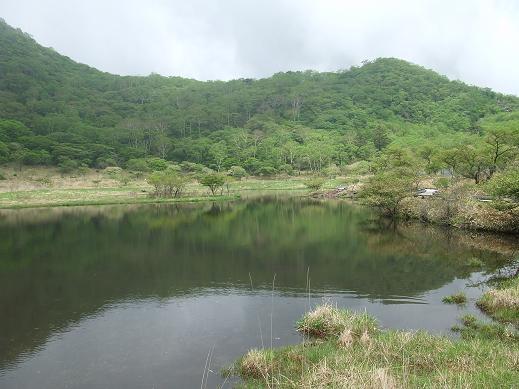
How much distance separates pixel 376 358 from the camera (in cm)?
1193

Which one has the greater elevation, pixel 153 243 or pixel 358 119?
pixel 358 119

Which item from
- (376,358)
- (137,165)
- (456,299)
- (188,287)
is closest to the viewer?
(376,358)

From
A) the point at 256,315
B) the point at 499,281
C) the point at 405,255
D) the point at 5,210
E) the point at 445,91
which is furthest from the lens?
the point at 445,91

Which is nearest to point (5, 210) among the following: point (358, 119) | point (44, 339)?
point (44, 339)

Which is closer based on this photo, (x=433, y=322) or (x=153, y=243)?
(x=433, y=322)

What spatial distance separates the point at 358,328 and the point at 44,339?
40.4 ft

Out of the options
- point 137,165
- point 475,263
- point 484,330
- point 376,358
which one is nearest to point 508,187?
point 475,263

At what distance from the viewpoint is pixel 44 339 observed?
16.3 meters

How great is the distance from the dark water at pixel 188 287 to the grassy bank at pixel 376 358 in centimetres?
142

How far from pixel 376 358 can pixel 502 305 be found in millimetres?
8691

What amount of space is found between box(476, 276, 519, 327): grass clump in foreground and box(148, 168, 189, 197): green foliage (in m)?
62.2

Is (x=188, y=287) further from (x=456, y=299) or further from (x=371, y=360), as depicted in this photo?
(x=456, y=299)

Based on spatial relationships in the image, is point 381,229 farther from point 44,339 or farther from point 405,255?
point 44,339

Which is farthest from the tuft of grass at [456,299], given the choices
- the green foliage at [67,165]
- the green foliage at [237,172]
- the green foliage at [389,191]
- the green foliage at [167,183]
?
the green foliage at [67,165]
